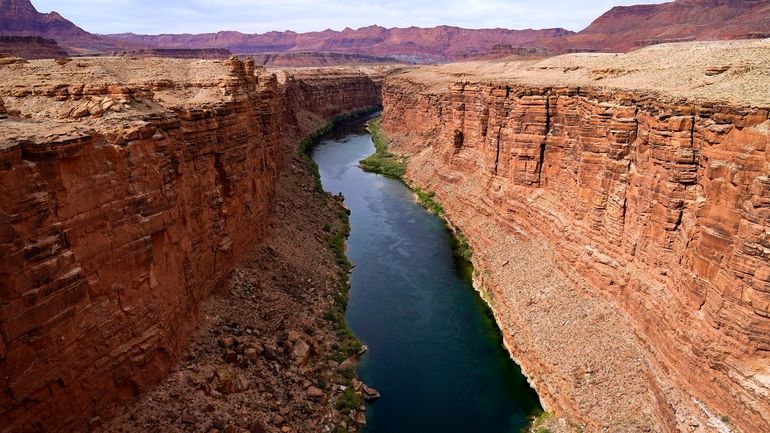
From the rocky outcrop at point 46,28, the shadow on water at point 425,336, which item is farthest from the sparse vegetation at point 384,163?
the rocky outcrop at point 46,28

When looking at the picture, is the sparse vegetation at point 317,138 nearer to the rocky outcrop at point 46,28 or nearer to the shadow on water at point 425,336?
the shadow on water at point 425,336

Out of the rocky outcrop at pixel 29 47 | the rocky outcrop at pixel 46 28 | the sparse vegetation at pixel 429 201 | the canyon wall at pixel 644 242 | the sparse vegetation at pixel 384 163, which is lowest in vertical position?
the sparse vegetation at pixel 429 201

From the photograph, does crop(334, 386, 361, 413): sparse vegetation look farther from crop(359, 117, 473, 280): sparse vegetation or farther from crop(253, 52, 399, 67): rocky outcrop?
crop(253, 52, 399, 67): rocky outcrop

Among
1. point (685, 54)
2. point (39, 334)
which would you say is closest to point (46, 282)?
point (39, 334)

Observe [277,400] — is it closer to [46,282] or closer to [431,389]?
[431,389]

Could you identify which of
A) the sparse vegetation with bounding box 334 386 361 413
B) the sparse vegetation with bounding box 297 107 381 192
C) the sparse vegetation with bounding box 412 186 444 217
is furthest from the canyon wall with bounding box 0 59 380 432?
the sparse vegetation with bounding box 412 186 444 217

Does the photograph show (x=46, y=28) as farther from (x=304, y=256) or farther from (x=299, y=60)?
(x=304, y=256)
